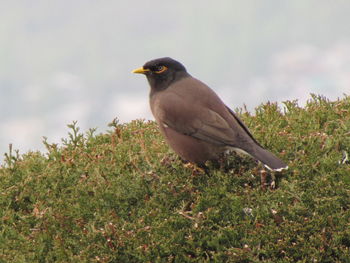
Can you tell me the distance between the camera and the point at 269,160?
779cm

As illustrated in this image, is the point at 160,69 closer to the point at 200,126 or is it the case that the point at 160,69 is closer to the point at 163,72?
the point at 163,72

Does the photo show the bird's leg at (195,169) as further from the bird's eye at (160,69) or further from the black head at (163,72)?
the bird's eye at (160,69)

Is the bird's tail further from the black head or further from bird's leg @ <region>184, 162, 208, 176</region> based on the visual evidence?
the black head

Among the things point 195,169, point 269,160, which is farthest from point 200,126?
point 269,160

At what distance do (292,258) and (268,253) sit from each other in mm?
279

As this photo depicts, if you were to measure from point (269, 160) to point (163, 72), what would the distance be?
7.17 feet

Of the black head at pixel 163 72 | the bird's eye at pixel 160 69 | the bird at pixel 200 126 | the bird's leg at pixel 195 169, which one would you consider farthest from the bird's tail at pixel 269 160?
the bird's eye at pixel 160 69

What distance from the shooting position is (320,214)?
24.2 feet

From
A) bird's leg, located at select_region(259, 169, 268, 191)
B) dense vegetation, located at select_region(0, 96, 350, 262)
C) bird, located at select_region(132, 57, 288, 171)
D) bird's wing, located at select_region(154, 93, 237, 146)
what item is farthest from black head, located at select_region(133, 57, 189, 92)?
bird's leg, located at select_region(259, 169, 268, 191)

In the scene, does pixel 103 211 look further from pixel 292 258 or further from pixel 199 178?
pixel 292 258

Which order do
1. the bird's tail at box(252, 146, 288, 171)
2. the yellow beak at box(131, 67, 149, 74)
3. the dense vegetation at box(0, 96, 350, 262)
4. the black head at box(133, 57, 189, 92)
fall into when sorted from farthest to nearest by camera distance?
the yellow beak at box(131, 67, 149, 74) → the black head at box(133, 57, 189, 92) → the bird's tail at box(252, 146, 288, 171) → the dense vegetation at box(0, 96, 350, 262)

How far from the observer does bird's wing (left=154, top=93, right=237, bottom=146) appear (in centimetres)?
816

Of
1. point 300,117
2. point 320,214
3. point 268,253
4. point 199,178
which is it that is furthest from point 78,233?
point 300,117

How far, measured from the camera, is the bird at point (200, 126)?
8.04 metres
